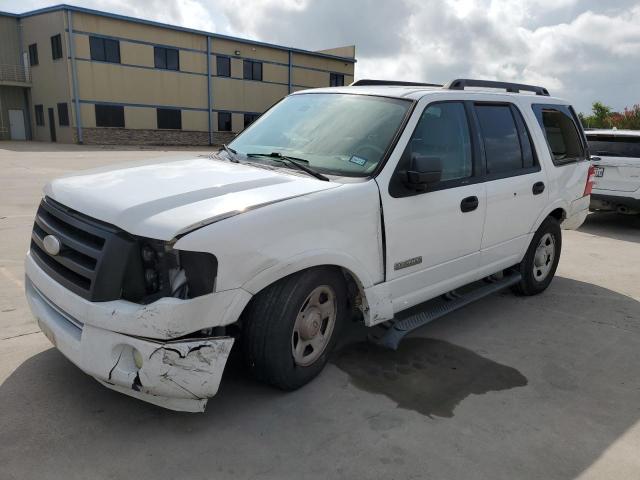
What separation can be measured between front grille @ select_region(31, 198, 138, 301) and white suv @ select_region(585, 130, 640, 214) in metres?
8.49

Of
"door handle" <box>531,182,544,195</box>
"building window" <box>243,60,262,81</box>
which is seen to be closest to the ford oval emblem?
"door handle" <box>531,182,544,195</box>

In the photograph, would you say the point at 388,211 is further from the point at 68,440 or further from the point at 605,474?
the point at 68,440

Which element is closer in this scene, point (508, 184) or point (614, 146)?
point (508, 184)

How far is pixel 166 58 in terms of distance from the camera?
32969 millimetres

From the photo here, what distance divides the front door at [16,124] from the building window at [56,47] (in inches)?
256

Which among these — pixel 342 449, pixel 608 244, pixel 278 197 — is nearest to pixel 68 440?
pixel 342 449

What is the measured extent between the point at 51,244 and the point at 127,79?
31697mm

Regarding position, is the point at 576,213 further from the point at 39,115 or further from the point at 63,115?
the point at 39,115

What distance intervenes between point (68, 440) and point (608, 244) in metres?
7.81

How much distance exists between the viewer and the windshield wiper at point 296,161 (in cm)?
340

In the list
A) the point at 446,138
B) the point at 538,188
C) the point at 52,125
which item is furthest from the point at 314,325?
the point at 52,125

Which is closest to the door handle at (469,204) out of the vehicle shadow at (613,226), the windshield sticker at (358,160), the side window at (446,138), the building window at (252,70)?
the side window at (446,138)

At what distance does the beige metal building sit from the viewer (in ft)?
98.5

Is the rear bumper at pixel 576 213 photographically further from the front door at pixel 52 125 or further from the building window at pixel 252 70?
the building window at pixel 252 70
